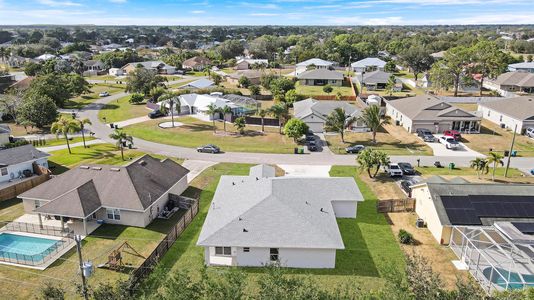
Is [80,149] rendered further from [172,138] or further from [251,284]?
[251,284]

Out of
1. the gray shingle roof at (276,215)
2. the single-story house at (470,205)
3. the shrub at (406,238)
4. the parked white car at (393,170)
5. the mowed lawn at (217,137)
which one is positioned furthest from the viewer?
the mowed lawn at (217,137)

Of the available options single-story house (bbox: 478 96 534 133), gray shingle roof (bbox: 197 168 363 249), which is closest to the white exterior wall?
gray shingle roof (bbox: 197 168 363 249)

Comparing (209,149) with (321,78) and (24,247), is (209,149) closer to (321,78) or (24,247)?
(24,247)

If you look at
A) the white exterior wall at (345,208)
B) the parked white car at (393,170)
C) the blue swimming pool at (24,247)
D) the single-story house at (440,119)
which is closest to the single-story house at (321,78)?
the single-story house at (440,119)

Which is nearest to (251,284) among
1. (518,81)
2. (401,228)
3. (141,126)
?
(401,228)

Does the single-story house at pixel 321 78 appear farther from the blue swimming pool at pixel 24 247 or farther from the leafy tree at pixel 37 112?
the blue swimming pool at pixel 24 247

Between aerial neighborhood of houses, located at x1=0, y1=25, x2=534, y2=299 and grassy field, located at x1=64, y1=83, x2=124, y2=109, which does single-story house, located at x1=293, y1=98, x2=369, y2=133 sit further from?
grassy field, located at x1=64, y1=83, x2=124, y2=109

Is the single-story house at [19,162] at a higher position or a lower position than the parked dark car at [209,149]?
higher
